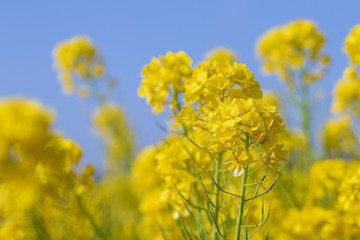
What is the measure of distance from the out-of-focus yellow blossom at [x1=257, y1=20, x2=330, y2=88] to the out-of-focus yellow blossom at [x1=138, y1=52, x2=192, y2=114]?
2145 millimetres

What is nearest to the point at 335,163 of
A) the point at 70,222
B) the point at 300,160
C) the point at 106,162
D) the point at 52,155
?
the point at 300,160

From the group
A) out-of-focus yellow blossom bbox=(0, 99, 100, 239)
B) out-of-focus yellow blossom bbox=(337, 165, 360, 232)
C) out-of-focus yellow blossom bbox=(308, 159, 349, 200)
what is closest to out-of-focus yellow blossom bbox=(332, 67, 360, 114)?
out-of-focus yellow blossom bbox=(308, 159, 349, 200)

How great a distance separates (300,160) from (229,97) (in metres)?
2.71

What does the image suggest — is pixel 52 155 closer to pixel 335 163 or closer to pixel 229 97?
A: pixel 229 97

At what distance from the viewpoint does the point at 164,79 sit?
1.47 metres

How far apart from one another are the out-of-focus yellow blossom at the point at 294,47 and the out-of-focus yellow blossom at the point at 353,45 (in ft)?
4.16

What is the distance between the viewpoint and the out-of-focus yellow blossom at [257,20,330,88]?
11.0ft

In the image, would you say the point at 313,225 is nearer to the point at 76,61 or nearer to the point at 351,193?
the point at 351,193

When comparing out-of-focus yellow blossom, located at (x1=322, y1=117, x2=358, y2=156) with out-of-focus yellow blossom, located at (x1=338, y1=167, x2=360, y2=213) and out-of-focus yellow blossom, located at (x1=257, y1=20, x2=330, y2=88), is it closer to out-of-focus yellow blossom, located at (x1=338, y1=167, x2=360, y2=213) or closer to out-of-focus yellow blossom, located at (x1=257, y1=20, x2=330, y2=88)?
out-of-focus yellow blossom, located at (x1=257, y1=20, x2=330, y2=88)

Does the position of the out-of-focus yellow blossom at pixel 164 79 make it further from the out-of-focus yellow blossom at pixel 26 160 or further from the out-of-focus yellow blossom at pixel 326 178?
the out-of-focus yellow blossom at pixel 326 178

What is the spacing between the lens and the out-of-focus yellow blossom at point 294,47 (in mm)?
3361

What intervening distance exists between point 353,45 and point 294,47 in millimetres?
1428

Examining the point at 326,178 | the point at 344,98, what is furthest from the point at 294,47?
the point at 326,178

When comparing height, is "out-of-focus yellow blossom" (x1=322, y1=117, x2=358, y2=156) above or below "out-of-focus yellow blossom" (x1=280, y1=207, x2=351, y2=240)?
above
